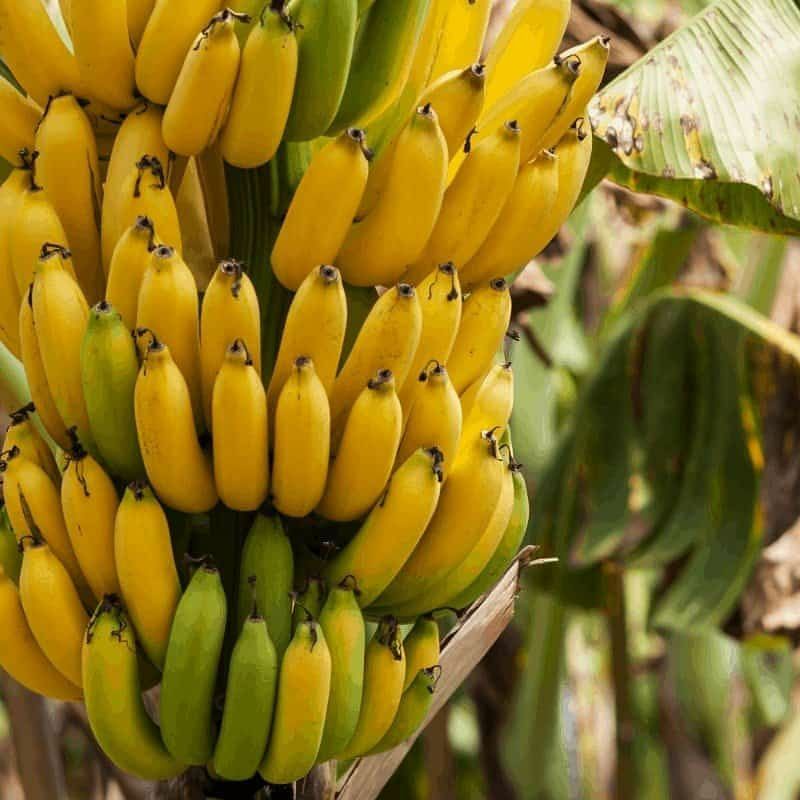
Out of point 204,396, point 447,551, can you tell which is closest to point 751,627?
point 447,551

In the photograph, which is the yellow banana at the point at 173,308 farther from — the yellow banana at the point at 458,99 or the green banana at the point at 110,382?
the yellow banana at the point at 458,99

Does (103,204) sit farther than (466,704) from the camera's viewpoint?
No

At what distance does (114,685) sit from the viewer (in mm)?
824

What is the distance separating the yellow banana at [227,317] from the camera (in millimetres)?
803

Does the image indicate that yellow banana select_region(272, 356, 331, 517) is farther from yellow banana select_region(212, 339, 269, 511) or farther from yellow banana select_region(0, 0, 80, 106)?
yellow banana select_region(0, 0, 80, 106)

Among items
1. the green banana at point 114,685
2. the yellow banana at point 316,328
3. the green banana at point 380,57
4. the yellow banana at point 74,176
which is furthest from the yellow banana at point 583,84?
the green banana at point 114,685

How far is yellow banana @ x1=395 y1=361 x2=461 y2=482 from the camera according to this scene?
2.80 feet

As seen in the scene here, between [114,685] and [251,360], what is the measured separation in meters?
0.22

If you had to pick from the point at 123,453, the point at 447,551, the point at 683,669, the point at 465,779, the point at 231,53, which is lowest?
the point at 465,779

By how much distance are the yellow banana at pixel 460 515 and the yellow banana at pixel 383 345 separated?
8 centimetres

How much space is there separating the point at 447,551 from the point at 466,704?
2.39 metres

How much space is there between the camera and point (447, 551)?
89 centimetres

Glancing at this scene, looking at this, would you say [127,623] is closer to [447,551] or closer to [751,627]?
[447,551]

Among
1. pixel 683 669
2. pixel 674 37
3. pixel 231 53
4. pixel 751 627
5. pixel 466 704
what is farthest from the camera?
pixel 466 704
